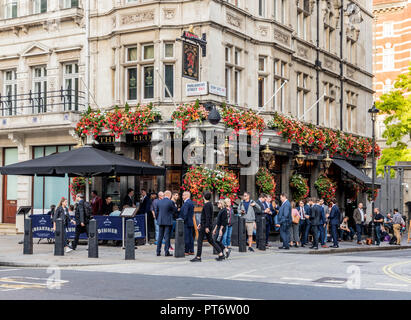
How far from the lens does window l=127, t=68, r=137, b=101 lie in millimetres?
24203

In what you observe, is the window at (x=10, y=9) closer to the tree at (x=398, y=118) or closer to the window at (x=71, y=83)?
the window at (x=71, y=83)

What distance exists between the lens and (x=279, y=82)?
27.1 metres

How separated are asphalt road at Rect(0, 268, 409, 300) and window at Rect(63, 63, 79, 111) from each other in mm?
13717

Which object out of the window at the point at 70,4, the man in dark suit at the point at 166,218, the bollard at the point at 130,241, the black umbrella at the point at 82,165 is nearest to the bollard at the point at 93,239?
the bollard at the point at 130,241

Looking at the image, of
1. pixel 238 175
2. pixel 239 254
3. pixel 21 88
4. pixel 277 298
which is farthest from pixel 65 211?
pixel 277 298

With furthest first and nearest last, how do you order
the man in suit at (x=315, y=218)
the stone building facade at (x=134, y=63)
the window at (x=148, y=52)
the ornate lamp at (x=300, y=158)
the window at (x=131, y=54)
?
the ornate lamp at (x=300, y=158), the window at (x=131, y=54), the window at (x=148, y=52), the stone building facade at (x=134, y=63), the man in suit at (x=315, y=218)

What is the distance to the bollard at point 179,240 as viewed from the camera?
17.0 meters

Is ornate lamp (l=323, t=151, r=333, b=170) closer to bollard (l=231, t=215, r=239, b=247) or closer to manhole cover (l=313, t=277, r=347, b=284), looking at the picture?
bollard (l=231, t=215, r=239, b=247)

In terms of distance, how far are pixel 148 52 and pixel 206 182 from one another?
559 cm

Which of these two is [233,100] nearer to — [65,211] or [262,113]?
[262,113]

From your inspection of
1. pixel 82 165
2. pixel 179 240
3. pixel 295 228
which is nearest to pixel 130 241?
pixel 179 240

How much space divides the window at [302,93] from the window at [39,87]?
10.9 metres

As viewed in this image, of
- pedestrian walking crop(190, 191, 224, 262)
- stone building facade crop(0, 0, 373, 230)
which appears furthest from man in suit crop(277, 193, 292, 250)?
pedestrian walking crop(190, 191, 224, 262)

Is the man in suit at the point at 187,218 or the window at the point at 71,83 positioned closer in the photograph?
the man in suit at the point at 187,218
